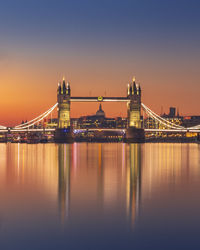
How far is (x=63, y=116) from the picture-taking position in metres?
68.7

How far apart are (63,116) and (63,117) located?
6.3 inches

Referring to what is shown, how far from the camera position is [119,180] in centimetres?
1479

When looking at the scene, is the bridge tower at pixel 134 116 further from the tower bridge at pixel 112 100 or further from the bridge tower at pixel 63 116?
the bridge tower at pixel 63 116

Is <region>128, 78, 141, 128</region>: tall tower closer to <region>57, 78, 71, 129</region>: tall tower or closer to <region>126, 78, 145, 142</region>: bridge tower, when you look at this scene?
<region>126, 78, 145, 142</region>: bridge tower

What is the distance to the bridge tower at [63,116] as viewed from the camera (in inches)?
2589

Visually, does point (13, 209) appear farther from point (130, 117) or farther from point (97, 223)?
point (130, 117)

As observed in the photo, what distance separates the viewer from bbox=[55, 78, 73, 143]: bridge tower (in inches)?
2589

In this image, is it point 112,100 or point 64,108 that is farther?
point 64,108

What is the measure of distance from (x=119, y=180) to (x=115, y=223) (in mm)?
6859

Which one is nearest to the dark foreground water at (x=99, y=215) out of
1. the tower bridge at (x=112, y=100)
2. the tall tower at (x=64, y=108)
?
the tower bridge at (x=112, y=100)

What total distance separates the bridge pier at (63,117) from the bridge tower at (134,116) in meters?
9.46

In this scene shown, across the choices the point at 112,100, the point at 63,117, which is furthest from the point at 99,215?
the point at 63,117

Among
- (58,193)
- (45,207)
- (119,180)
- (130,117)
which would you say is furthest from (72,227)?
(130,117)

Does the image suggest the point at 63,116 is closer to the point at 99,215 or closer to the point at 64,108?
the point at 64,108
